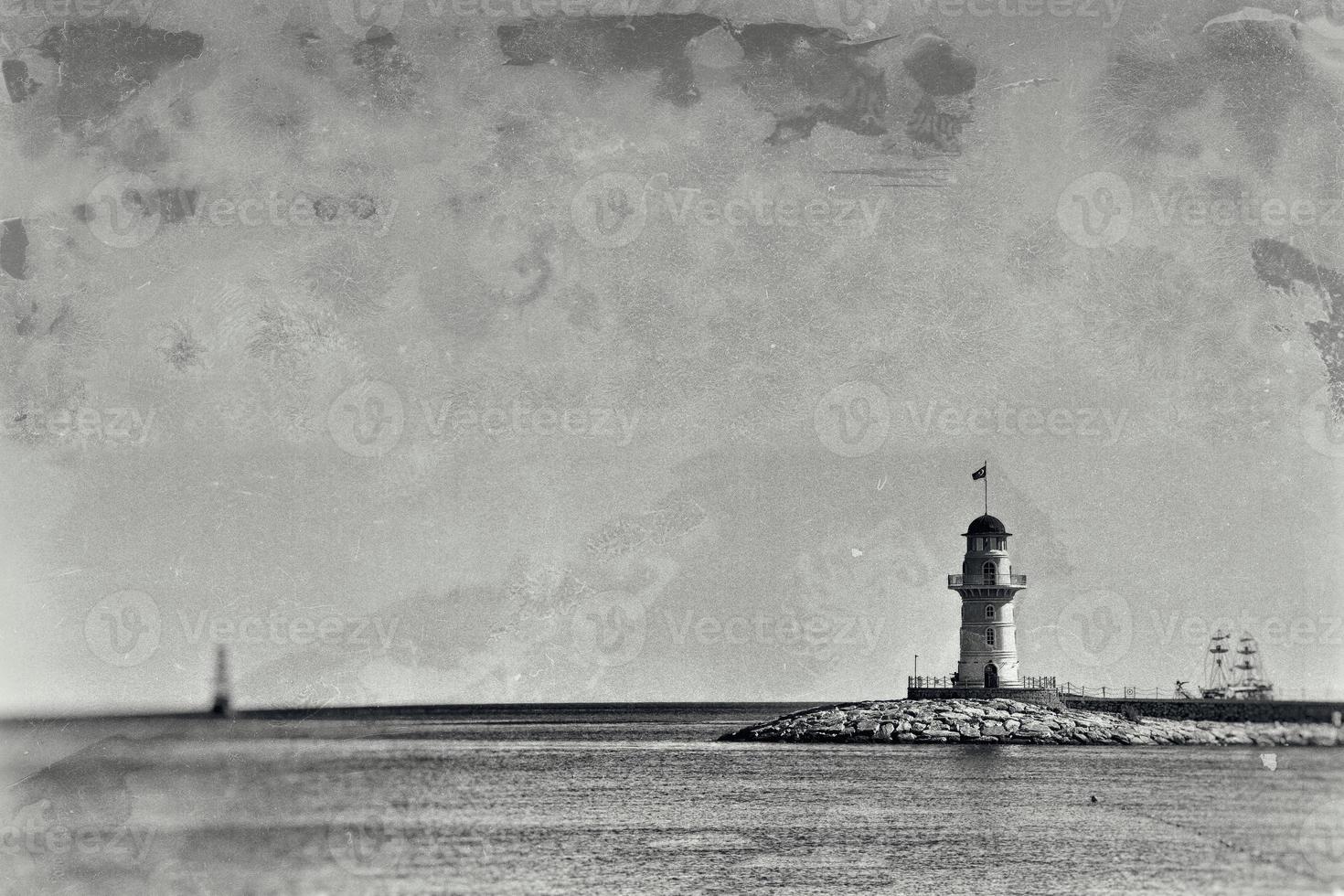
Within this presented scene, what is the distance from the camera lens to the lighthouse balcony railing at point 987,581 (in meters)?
91.3

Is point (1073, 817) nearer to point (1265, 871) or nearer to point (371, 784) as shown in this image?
point (1265, 871)

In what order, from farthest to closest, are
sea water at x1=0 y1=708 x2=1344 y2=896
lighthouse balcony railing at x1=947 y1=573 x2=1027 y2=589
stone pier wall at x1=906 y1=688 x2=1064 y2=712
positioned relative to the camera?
stone pier wall at x1=906 y1=688 x2=1064 y2=712
lighthouse balcony railing at x1=947 y1=573 x2=1027 y2=589
sea water at x1=0 y1=708 x2=1344 y2=896

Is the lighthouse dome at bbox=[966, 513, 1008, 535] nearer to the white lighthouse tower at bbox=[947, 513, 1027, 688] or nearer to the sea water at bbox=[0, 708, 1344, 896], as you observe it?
the white lighthouse tower at bbox=[947, 513, 1027, 688]

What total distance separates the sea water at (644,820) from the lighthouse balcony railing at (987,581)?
28.7 ft

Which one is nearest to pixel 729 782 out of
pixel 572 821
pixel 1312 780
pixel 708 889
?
pixel 572 821

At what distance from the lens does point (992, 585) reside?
91.1m

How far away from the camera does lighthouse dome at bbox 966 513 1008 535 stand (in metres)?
92.2

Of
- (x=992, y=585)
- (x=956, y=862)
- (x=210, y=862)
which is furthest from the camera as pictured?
(x=992, y=585)

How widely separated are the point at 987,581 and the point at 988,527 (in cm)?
287

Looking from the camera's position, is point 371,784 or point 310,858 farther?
point 371,784

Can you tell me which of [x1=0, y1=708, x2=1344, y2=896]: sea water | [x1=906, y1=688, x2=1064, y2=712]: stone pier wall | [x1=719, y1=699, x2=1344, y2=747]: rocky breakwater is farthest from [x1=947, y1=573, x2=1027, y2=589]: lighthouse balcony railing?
[x1=0, y1=708, x2=1344, y2=896]: sea water

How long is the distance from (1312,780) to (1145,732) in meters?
29.7

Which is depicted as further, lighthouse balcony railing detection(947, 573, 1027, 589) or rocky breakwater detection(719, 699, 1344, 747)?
lighthouse balcony railing detection(947, 573, 1027, 589)

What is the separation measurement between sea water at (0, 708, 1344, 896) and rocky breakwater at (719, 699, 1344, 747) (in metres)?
3.40
